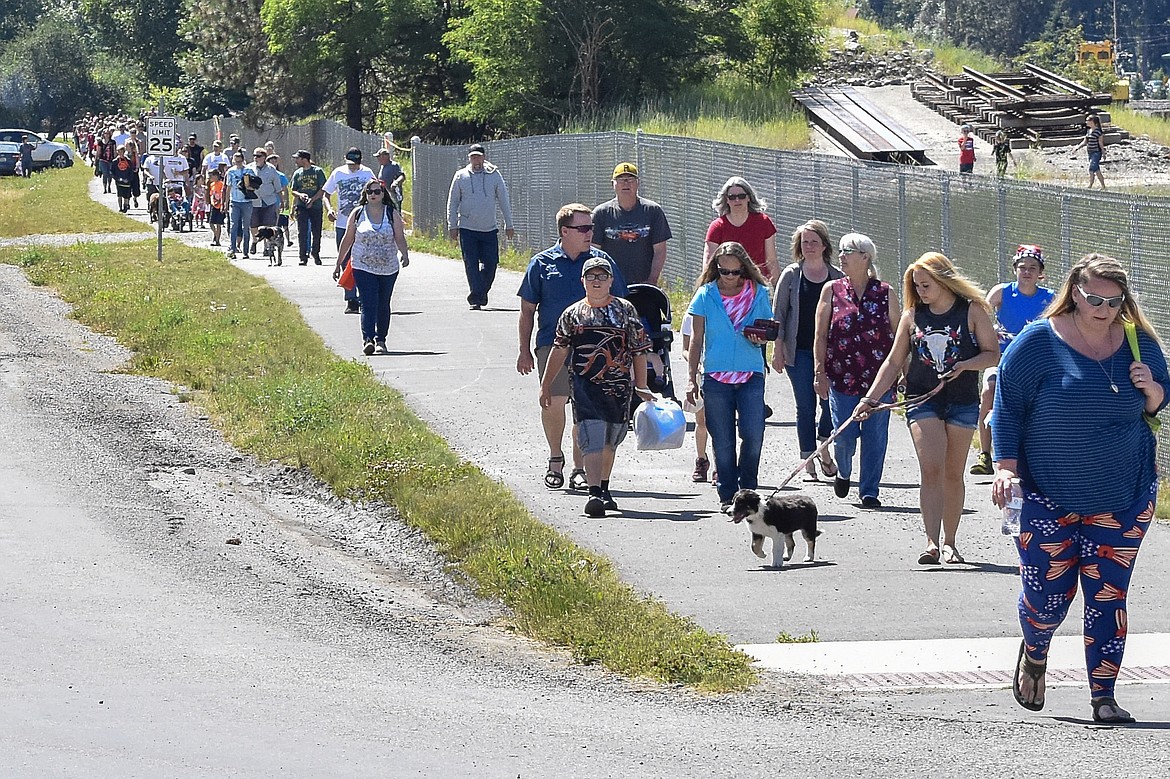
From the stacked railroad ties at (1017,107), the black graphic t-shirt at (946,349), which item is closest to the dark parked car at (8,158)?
the stacked railroad ties at (1017,107)

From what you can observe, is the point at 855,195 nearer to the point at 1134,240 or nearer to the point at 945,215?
the point at 945,215

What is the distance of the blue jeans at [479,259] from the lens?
20.8 m

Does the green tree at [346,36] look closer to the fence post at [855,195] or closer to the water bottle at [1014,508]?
the fence post at [855,195]

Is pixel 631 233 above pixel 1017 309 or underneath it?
above

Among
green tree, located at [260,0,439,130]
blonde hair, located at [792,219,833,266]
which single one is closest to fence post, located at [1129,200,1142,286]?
blonde hair, located at [792,219,833,266]

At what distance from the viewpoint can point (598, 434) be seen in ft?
35.4

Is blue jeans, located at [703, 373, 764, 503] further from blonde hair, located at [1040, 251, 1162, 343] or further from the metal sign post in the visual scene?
the metal sign post

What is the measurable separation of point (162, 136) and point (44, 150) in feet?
141

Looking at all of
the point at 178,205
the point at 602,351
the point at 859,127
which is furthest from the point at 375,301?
the point at 859,127

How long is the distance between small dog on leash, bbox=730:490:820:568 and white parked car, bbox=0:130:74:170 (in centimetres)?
6154

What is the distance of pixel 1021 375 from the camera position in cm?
662

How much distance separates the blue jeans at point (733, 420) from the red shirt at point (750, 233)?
8.23ft

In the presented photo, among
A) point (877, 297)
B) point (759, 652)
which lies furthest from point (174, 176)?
point (759, 652)

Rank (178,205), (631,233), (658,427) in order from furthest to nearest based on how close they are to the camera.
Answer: (178,205), (631,233), (658,427)
